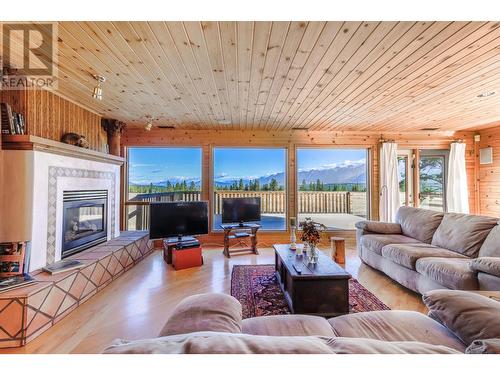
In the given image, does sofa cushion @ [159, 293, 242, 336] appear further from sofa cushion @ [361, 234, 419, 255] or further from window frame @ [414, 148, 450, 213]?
window frame @ [414, 148, 450, 213]

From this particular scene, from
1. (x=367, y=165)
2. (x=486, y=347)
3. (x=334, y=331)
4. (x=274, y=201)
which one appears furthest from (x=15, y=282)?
(x=367, y=165)

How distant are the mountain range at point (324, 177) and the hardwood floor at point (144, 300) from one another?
69.0 inches

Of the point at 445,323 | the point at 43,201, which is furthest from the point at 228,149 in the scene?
the point at 445,323

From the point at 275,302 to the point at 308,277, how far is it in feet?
1.92

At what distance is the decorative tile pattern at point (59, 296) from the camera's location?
187 cm

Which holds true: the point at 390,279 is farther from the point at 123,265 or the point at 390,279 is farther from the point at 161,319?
the point at 123,265

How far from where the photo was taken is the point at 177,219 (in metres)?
3.87

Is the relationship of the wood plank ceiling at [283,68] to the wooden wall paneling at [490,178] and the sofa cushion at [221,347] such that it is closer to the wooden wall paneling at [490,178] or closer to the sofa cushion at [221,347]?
the wooden wall paneling at [490,178]

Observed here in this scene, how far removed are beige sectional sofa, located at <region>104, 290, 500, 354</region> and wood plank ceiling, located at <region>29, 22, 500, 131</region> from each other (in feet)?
6.08

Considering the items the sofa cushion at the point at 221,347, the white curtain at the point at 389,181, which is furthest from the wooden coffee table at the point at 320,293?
the white curtain at the point at 389,181

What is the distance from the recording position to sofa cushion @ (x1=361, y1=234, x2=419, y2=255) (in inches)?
131

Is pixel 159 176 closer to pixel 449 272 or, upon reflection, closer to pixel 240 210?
pixel 240 210

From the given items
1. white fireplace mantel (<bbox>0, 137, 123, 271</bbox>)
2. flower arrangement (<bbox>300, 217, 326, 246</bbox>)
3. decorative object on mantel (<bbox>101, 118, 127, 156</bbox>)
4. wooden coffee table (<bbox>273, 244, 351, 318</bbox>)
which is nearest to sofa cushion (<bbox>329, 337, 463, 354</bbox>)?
wooden coffee table (<bbox>273, 244, 351, 318</bbox>)

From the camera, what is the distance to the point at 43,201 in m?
2.52
